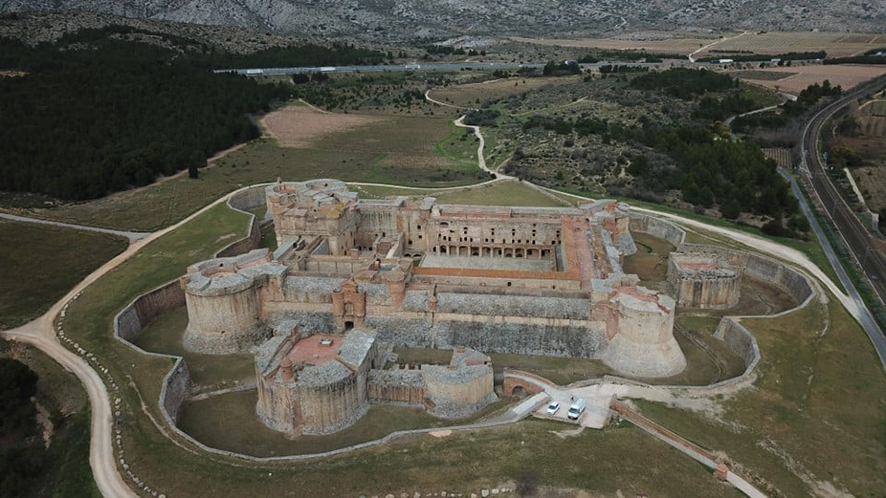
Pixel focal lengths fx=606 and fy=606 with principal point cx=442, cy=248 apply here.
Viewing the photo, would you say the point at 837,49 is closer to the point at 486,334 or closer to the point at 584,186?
the point at 584,186

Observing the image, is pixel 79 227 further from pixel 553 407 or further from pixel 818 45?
pixel 818 45

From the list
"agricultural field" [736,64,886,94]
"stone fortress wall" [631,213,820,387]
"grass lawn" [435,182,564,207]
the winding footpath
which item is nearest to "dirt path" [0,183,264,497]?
the winding footpath

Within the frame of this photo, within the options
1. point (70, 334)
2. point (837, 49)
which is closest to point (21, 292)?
point (70, 334)

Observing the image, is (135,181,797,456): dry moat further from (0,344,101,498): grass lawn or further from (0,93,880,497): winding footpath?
(0,344,101,498): grass lawn

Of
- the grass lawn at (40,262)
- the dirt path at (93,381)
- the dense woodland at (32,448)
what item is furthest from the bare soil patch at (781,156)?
the dense woodland at (32,448)

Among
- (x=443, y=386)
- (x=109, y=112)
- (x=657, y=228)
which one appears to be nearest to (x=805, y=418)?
(x=443, y=386)

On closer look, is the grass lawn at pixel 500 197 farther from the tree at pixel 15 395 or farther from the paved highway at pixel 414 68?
the paved highway at pixel 414 68
